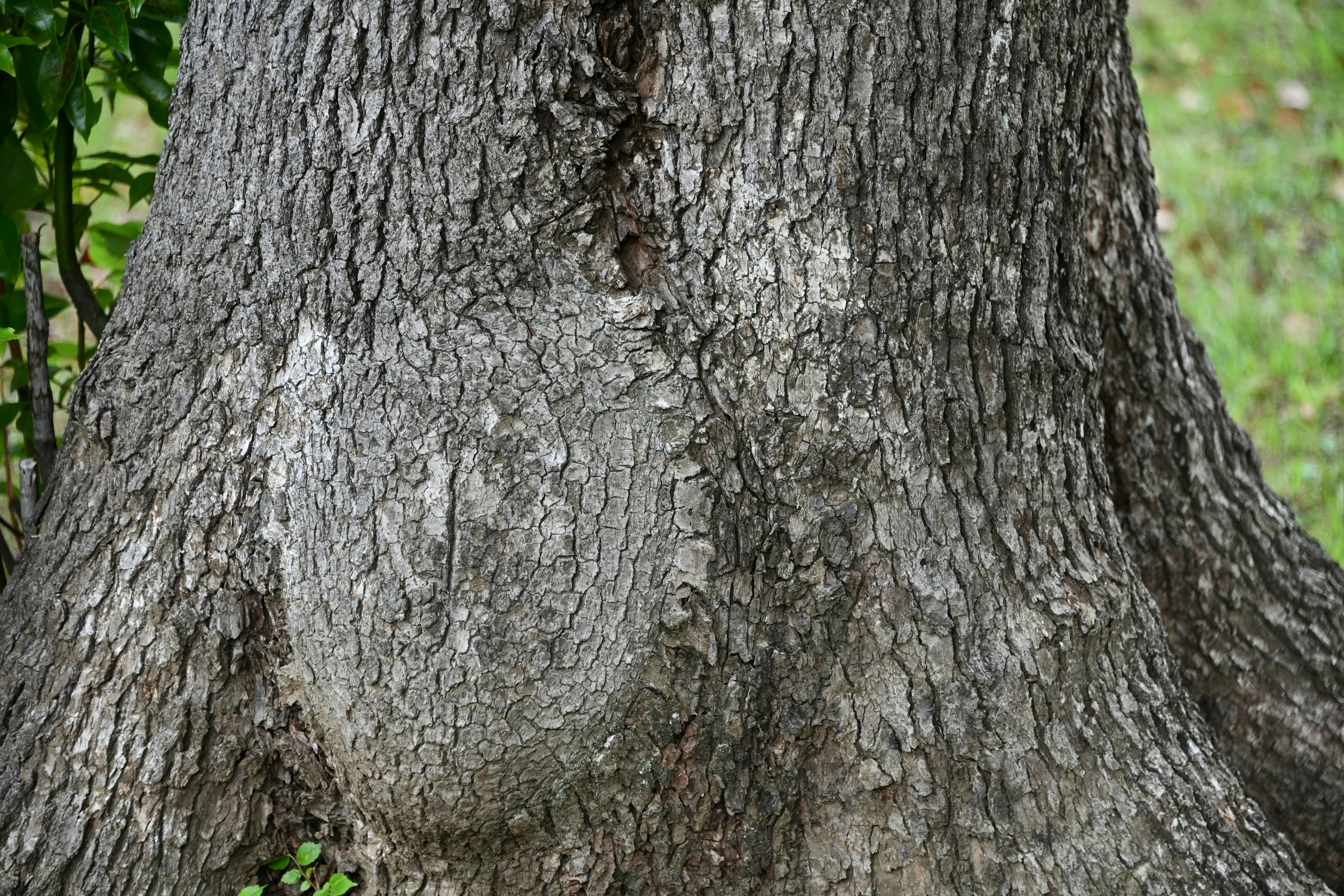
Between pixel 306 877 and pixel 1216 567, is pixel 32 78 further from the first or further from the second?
pixel 1216 567

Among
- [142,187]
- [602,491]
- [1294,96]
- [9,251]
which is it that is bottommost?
[602,491]

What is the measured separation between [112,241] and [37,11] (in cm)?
61

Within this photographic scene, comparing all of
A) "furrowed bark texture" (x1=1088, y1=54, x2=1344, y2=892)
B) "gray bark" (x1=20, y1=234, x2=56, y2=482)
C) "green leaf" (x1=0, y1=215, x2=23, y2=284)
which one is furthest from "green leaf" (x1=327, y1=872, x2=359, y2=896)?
"furrowed bark texture" (x1=1088, y1=54, x2=1344, y2=892)

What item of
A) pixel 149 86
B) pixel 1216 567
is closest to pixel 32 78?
pixel 149 86

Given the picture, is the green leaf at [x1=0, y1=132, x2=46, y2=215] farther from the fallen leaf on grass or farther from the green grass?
the fallen leaf on grass

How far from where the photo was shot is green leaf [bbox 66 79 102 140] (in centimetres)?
169

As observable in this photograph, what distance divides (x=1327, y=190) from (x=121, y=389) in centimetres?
501

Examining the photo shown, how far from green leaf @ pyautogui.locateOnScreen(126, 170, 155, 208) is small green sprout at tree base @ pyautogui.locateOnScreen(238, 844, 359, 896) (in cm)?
115

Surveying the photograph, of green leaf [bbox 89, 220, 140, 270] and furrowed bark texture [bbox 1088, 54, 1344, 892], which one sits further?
furrowed bark texture [bbox 1088, 54, 1344, 892]

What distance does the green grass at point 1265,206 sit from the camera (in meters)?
3.77

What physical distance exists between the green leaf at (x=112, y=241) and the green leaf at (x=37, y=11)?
20.7 inches

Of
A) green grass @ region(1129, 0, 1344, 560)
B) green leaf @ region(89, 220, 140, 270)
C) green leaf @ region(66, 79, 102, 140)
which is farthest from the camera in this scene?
green grass @ region(1129, 0, 1344, 560)

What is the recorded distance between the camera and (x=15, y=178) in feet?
6.12

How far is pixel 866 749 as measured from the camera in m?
1.63
